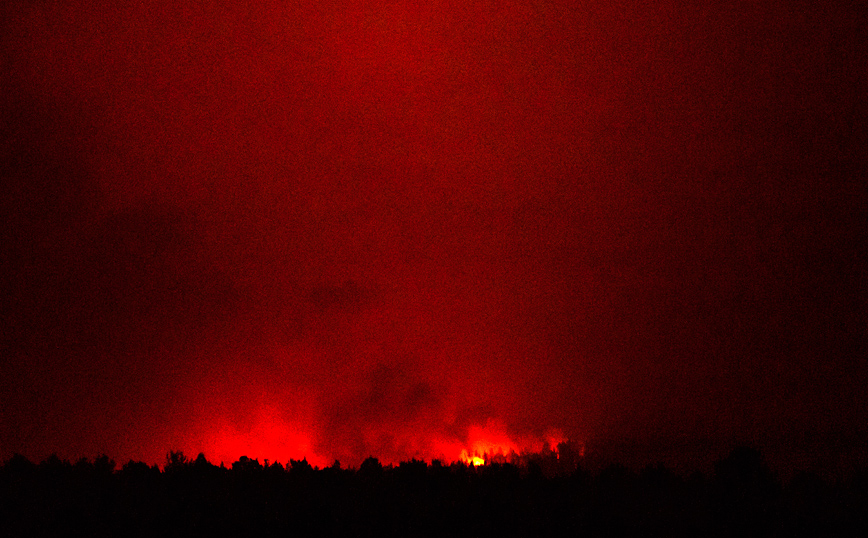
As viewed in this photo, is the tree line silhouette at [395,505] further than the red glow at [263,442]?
No

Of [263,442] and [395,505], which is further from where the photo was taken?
[263,442]

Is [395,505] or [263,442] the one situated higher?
[263,442]

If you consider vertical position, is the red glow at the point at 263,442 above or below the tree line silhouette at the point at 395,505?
above

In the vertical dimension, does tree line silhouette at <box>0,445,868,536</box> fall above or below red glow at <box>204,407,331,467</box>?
below

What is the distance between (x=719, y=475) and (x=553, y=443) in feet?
72.5

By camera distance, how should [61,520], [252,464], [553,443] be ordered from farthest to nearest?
[553,443], [252,464], [61,520]

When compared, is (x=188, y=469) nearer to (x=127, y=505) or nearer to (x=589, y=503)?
(x=127, y=505)

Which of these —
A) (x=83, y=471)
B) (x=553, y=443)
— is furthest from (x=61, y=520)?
(x=553, y=443)

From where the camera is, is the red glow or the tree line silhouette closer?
the tree line silhouette

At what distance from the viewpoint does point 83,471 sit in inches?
361

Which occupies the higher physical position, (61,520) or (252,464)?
(252,464)

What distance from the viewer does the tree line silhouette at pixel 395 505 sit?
7.53 metres

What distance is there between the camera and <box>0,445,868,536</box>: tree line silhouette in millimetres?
7531

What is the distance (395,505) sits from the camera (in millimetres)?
7938
